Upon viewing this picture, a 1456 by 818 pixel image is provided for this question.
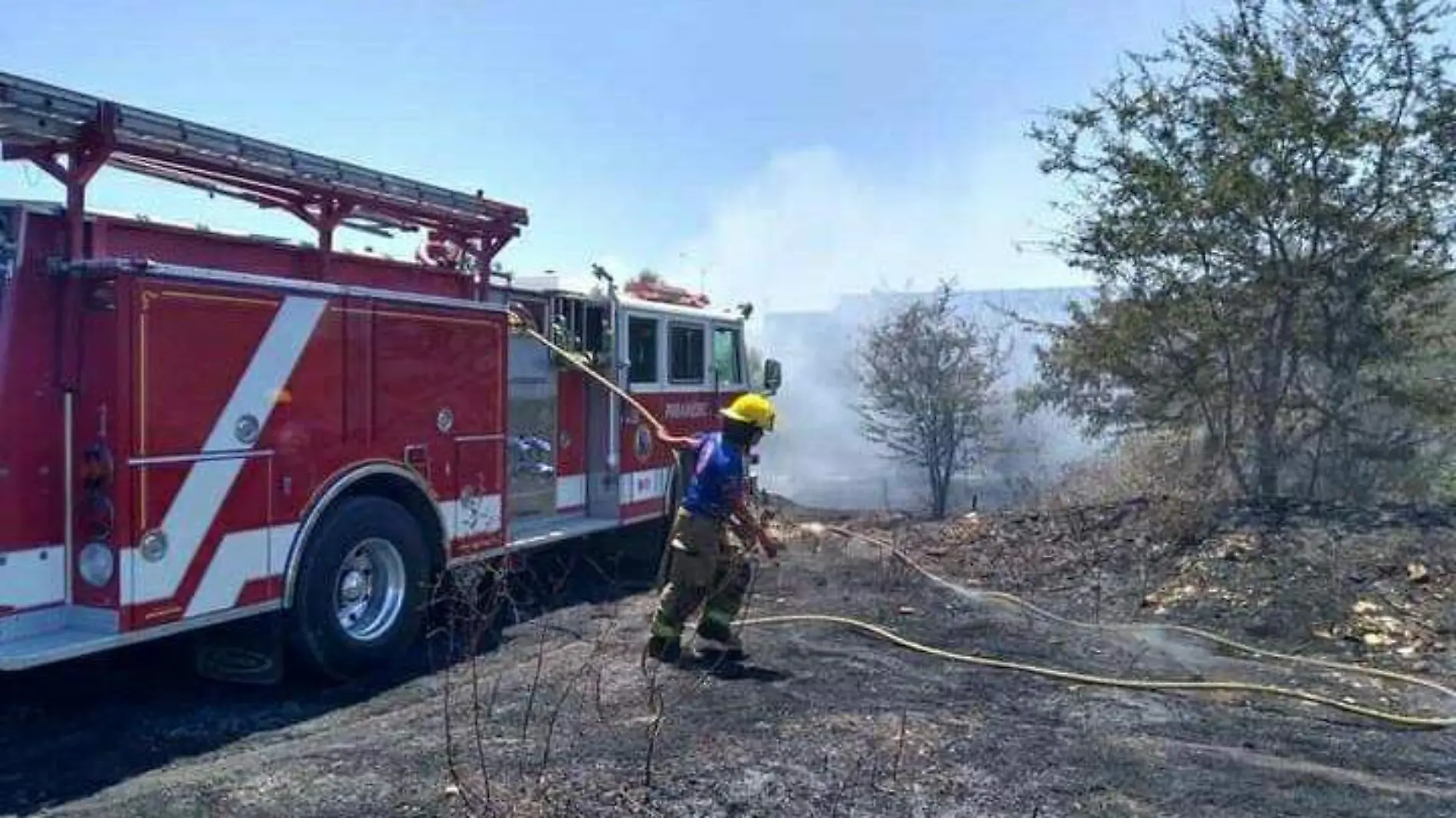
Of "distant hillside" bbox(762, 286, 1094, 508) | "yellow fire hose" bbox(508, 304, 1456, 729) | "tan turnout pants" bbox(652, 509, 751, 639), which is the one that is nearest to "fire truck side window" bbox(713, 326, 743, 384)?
"yellow fire hose" bbox(508, 304, 1456, 729)

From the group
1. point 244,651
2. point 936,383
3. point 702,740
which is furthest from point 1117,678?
point 936,383

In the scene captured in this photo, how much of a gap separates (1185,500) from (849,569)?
Result: 3.30 m

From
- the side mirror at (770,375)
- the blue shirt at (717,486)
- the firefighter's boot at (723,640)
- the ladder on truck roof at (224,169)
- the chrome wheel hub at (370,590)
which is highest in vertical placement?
the ladder on truck roof at (224,169)

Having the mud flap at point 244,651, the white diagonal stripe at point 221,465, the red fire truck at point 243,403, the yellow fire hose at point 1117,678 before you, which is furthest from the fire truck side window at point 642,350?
the mud flap at point 244,651

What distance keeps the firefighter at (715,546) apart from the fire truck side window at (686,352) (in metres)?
3.60

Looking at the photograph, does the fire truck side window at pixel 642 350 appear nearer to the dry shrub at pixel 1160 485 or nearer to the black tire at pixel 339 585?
the black tire at pixel 339 585

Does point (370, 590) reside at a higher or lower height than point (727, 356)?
lower

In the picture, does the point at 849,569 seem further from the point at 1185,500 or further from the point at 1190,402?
the point at 1190,402

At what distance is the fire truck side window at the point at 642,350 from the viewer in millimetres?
10273

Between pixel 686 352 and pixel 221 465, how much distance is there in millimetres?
5832

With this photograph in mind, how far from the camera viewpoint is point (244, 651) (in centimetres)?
633

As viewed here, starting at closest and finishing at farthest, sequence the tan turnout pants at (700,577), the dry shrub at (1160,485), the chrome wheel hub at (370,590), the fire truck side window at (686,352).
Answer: the chrome wheel hub at (370,590) → the tan turnout pants at (700,577) → the dry shrub at (1160,485) → the fire truck side window at (686,352)

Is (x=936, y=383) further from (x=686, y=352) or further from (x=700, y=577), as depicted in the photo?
(x=700, y=577)

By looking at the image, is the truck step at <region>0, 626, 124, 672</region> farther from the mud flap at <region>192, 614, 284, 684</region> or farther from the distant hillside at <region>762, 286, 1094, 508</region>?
the distant hillside at <region>762, 286, 1094, 508</region>
